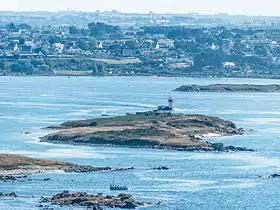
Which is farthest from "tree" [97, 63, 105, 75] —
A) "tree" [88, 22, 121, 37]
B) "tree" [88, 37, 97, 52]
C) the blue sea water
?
"tree" [88, 22, 121, 37]

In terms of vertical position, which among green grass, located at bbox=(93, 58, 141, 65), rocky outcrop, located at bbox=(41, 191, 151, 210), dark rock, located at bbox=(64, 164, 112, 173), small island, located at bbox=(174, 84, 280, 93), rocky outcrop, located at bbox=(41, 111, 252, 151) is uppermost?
rocky outcrop, located at bbox=(41, 191, 151, 210)

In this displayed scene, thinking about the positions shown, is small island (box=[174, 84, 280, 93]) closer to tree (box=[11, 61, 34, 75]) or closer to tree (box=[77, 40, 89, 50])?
tree (box=[11, 61, 34, 75])

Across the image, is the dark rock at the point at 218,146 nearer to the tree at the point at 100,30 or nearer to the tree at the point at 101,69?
the tree at the point at 101,69

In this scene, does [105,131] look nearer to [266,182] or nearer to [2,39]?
[266,182]

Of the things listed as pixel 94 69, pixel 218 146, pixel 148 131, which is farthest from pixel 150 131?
pixel 94 69

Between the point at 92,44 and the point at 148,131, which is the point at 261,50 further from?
the point at 148,131

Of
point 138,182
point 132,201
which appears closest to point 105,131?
point 138,182
